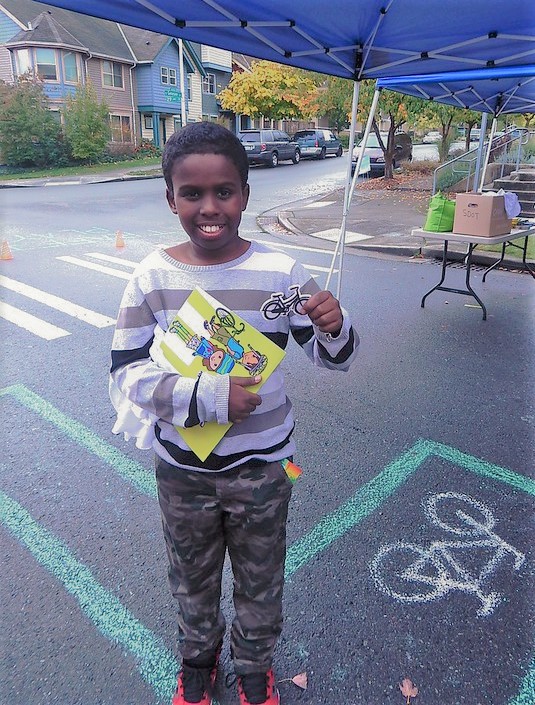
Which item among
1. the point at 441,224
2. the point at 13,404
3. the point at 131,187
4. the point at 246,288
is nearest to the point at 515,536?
the point at 246,288

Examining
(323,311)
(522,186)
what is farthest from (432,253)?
(323,311)

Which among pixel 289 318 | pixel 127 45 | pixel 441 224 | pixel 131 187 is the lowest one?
pixel 131 187

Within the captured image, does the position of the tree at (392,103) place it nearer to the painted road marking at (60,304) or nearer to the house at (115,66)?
the house at (115,66)

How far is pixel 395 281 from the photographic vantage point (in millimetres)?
7414

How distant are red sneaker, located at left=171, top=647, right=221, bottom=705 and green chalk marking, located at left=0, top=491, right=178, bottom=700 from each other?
0.09 meters

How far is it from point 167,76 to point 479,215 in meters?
34.3

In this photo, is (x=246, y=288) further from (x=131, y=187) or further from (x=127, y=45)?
(x=127, y=45)

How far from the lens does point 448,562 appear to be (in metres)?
2.42

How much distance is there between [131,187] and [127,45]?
18.7 metres

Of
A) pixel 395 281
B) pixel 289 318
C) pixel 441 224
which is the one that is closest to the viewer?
pixel 289 318

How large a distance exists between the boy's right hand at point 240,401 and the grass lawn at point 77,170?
24.8m

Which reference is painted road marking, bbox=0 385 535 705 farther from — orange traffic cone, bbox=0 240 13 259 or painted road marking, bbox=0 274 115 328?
orange traffic cone, bbox=0 240 13 259

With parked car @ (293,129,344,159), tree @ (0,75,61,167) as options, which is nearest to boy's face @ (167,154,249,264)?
tree @ (0,75,61,167)

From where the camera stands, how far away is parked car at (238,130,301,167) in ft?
86.5
